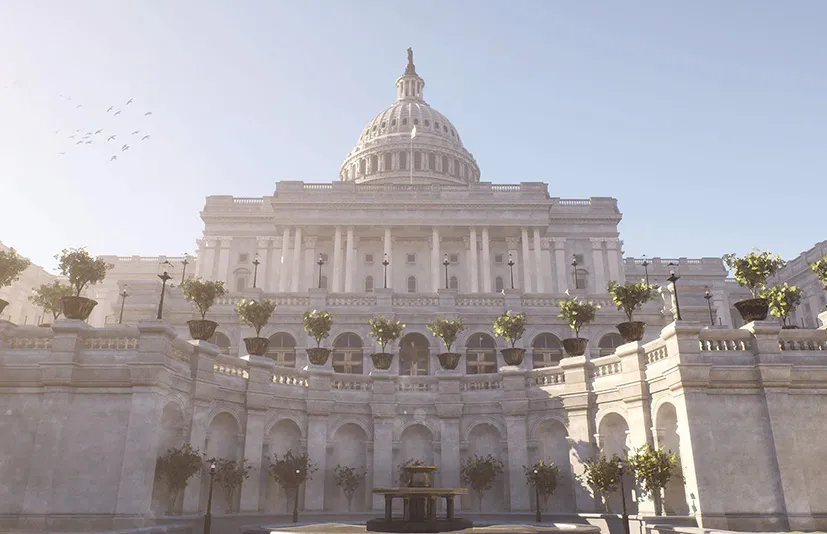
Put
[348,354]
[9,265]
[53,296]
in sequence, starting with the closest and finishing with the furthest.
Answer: [9,265]
[53,296]
[348,354]

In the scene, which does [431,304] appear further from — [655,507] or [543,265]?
[543,265]

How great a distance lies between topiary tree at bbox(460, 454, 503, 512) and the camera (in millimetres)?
31688

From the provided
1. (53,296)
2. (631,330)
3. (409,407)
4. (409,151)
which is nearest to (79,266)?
(53,296)

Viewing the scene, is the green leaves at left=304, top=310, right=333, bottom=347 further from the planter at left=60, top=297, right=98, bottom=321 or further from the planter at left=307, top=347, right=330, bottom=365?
the planter at left=60, top=297, right=98, bottom=321

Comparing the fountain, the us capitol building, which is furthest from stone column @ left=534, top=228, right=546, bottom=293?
the fountain

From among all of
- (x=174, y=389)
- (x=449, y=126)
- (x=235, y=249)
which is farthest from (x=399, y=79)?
(x=174, y=389)

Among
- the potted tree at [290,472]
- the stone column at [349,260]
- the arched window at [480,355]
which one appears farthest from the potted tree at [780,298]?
the stone column at [349,260]

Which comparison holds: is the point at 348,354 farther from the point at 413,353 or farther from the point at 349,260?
the point at 349,260

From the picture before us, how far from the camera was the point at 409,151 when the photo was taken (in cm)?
12862

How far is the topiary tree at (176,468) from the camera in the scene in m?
25.7

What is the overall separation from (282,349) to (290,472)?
16.3m

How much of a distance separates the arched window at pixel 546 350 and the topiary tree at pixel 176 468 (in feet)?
85.5

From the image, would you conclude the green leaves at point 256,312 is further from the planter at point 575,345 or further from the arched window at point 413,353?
the planter at point 575,345

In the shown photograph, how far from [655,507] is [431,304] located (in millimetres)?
24400
